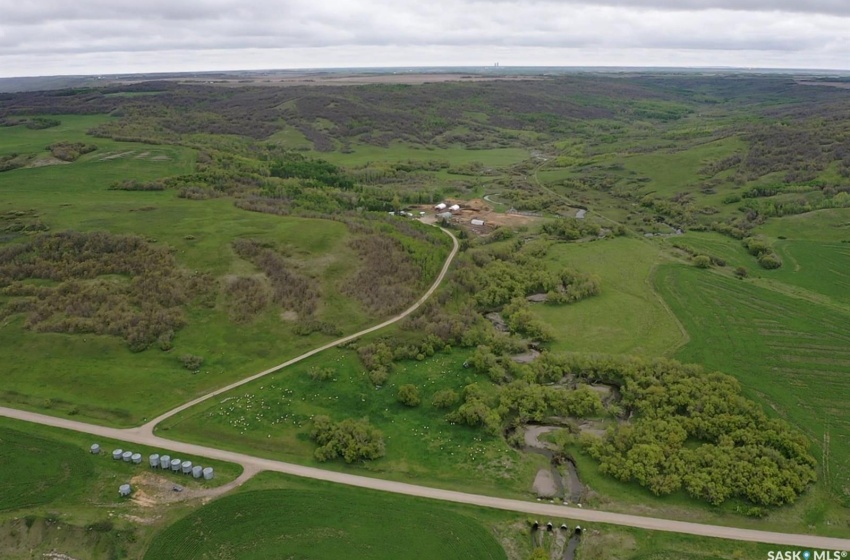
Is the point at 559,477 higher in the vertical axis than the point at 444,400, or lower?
lower

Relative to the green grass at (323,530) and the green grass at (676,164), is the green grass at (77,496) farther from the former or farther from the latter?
the green grass at (676,164)

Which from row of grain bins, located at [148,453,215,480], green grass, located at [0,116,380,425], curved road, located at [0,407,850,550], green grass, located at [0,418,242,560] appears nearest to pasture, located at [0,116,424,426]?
green grass, located at [0,116,380,425]

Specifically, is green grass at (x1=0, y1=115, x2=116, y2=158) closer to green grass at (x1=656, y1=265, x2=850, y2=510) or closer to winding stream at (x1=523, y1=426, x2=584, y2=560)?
winding stream at (x1=523, y1=426, x2=584, y2=560)

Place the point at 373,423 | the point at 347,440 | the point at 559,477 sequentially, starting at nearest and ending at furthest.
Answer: the point at 559,477 → the point at 347,440 → the point at 373,423

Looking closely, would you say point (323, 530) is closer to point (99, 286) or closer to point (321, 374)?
point (321, 374)

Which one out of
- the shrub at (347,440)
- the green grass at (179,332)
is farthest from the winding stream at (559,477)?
the green grass at (179,332)

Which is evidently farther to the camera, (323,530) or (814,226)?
(814,226)

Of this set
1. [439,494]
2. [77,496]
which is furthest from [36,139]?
[439,494]
